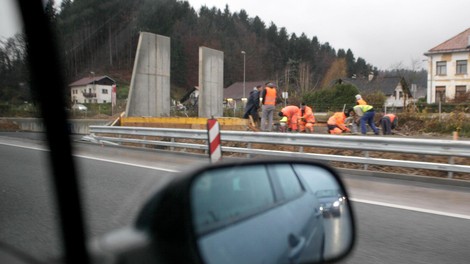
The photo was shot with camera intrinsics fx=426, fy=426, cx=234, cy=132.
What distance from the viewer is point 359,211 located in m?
5.60

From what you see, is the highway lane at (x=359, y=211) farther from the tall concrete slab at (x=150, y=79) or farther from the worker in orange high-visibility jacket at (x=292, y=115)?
the tall concrete slab at (x=150, y=79)

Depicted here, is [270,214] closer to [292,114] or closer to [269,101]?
[269,101]

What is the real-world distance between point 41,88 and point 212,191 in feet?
33.2

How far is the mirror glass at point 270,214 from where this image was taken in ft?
4.79

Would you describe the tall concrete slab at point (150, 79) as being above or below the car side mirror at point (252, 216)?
above

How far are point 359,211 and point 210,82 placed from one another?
56.1ft

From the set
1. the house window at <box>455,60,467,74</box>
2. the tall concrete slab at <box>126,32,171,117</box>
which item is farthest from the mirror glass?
the house window at <box>455,60,467,74</box>

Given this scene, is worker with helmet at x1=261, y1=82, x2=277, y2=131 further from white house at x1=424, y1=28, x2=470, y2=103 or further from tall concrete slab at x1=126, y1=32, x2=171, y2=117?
A: white house at x1=424, y1=28, x2=470, y2=103

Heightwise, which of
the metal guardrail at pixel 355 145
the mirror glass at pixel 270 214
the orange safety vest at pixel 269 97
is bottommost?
the metal guardrail at pixel 355 145

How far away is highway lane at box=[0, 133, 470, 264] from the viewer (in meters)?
3.91

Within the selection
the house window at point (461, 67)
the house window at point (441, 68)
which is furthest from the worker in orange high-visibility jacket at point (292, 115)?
the house window at point (441, 68)

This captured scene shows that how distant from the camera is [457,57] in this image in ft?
166

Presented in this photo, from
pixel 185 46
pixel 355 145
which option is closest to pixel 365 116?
pixel 355 145

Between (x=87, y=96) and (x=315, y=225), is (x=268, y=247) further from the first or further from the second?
(x=87, y=96)
